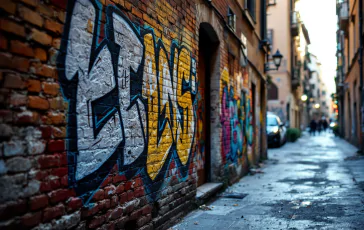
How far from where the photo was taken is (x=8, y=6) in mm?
2393

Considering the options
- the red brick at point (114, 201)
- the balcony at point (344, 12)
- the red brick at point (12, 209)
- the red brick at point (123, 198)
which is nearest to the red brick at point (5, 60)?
the red brick at point (12, 209)

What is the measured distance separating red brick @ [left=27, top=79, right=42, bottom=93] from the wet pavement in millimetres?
2928

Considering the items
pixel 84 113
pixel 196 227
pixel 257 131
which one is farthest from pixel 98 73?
pixel 257 131

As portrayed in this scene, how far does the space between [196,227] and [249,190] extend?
10.4 feet

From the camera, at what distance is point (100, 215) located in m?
3.40

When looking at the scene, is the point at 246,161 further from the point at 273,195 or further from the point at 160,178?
the point at 160,178

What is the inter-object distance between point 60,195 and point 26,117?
2.24ft

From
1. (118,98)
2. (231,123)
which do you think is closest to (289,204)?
(231,123)

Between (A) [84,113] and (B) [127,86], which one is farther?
(B) [127,86]

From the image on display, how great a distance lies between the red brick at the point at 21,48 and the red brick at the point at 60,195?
990mm

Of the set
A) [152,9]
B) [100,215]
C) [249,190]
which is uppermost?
[152,9]

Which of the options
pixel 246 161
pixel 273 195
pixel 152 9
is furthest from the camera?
pixel 246 161

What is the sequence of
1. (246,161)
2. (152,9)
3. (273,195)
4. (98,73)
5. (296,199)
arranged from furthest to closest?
(246,161) → (273,195) → (296,199) → (152,9) → (98,73)

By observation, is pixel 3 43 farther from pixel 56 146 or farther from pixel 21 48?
pixel 56 146
